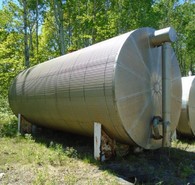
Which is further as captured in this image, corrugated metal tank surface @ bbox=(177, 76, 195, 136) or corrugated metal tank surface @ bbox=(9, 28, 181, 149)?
corrugated metal tank surface @ bbox=(177, 76, 195, 136)

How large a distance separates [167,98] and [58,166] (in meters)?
2.99

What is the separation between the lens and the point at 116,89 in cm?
664

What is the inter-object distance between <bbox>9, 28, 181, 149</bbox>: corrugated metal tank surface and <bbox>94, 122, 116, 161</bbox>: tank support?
0.17 metres

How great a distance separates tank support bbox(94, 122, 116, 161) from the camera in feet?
Result: 24.2

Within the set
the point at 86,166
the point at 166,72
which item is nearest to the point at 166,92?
the point at 166,72

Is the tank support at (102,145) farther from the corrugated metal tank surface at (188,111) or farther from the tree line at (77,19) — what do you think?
the tree line at (77,19)

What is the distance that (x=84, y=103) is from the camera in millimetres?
7645

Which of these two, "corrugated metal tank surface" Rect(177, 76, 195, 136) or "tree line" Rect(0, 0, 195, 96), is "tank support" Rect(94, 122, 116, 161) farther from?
"tree line" Rect(0, 0, 195, 96)

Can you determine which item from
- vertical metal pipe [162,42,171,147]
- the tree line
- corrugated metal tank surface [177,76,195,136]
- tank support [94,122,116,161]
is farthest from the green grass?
the tree line

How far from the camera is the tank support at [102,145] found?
24.2 ft

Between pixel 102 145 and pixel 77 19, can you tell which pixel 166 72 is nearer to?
pixel 102 145

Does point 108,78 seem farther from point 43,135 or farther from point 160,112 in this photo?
point 43,135

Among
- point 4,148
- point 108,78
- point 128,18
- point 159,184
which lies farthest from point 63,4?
point 159,184

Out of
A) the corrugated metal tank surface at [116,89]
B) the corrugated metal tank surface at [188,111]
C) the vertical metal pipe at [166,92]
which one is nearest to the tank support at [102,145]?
the corrugated metal tank surface at [116,89]
